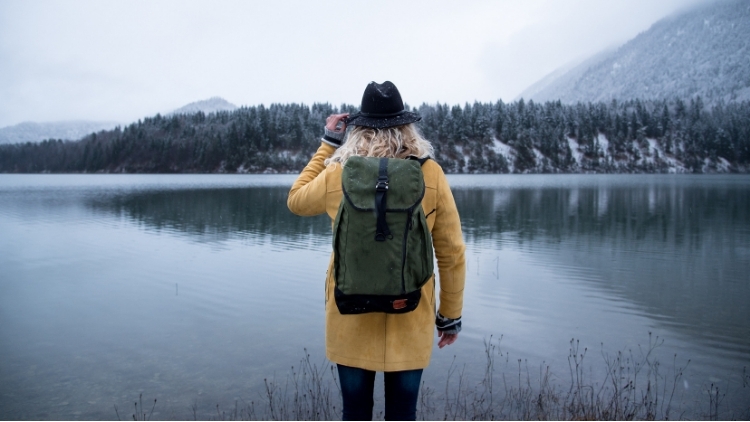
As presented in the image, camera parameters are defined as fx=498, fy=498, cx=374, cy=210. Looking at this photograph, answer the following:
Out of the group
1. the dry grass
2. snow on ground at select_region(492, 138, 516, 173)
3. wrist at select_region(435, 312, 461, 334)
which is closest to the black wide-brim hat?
wrist at select_region(435, 312, 461, 334)

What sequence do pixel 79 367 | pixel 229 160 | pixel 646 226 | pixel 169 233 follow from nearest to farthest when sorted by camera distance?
1. pixel 79 367
2. pixel 169 233
3. pixel 646 226
4. pixel 229 160

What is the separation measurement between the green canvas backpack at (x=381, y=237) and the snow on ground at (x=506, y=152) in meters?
142

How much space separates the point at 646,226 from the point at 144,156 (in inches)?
5855

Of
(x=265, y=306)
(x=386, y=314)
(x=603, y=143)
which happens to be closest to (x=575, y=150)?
(x=603, y=143)

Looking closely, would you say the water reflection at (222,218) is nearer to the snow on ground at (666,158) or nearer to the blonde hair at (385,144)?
the blonde hair at (385,144)

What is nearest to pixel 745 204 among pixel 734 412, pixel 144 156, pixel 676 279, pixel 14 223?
pixel 676 279

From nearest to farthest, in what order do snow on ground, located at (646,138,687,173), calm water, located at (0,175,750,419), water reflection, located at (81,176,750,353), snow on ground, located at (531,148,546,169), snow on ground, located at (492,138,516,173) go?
calm water, located at (0,175,750,419) < water reflection, located at (81,176,750,353) < snow on ground, located at (492,138,516,173) < snow on ground, located at (531,148,546,169) < snow on ground, located at (646,138,687,173)

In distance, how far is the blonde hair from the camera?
2957 mm

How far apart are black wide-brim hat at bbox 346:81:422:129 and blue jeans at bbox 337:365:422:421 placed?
60.0 inches

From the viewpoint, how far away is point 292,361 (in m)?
9.02

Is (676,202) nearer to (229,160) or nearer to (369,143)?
(369,143)

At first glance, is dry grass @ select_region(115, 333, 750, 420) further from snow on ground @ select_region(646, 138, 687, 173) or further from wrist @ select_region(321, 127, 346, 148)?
snow on ground @ select_region(646, 138, 687, 173)

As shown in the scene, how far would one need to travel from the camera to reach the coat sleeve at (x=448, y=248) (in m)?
2.98

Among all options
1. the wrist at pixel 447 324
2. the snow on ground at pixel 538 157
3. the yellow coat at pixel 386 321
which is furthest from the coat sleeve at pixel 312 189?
the snow on ground at pixel 538 157
